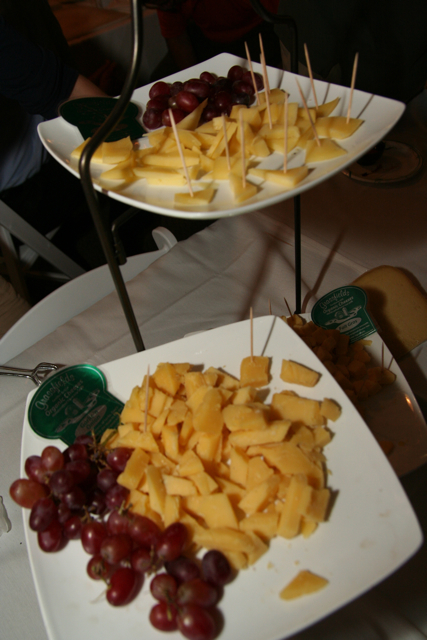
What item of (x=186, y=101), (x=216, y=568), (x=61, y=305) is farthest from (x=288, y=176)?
(x=61, y=305)

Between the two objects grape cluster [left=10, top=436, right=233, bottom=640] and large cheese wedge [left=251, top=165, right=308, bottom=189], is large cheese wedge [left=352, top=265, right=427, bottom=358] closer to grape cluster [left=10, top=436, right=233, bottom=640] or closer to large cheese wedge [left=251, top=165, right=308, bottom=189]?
large cheese wedge [left=251, top=165, right=308, bottom=189]

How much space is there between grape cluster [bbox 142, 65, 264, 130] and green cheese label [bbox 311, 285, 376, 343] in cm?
38

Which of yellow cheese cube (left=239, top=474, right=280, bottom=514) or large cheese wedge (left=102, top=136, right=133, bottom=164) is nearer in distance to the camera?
yellow cheese cube (left=239, top=474, right=280, bottom=514)

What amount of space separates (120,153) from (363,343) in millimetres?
511

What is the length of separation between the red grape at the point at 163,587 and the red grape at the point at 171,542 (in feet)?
0.05

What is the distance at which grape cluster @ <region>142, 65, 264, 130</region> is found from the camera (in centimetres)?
66

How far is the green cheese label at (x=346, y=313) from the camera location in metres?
0.77

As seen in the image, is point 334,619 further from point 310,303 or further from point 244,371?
point 310,303

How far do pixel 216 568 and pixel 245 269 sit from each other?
0.79 metres

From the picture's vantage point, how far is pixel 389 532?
40 cm

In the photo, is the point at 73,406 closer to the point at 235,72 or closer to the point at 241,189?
the point at 241,189

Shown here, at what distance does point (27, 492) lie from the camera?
19.2 inches

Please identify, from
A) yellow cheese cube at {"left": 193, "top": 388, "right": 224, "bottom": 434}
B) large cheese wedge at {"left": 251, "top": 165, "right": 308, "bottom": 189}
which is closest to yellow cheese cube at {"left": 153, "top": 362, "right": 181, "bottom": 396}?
yellow cheese cube at {"left": 193, "top": 388, "right": 224, "bottom": 434}

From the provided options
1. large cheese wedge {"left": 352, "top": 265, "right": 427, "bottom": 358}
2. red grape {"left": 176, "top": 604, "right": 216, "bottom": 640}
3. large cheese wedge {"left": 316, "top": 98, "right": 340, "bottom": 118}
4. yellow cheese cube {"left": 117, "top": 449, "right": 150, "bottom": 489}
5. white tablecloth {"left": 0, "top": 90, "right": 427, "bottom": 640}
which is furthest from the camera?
white tablecloth {"left": 0, "top": 90, "right": 427, "bottom": 640}
